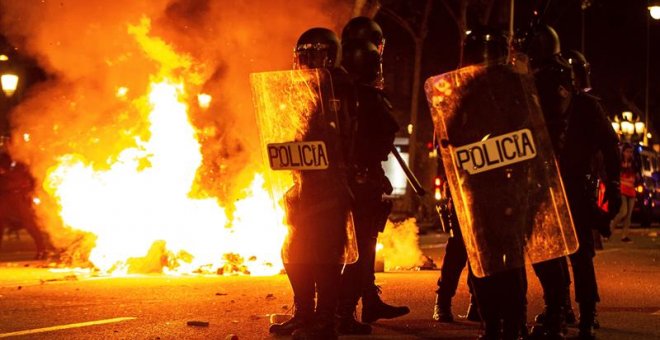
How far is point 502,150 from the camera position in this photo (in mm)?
5328

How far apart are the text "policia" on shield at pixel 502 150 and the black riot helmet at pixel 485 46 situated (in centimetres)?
52

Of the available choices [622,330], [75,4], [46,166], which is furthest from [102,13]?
[622,330]

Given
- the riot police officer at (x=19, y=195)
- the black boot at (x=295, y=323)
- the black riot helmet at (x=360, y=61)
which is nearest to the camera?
the black boot at (x=295, y=323)

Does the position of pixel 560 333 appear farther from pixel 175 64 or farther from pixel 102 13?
pixel 102 13

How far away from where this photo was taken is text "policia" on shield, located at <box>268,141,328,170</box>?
5871mm

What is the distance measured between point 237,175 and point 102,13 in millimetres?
2706

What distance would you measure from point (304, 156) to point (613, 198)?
216 centimetres

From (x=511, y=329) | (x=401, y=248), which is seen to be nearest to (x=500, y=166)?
(x=511, y=329)

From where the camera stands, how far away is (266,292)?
931 cm

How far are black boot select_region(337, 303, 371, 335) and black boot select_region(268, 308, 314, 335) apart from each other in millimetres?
328

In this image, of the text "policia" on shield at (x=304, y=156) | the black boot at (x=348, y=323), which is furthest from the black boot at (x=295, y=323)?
the text "policia" on shield at (x=304, y=156)

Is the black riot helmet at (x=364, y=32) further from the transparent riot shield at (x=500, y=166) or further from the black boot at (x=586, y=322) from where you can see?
the black boot at (x=586, y=322)

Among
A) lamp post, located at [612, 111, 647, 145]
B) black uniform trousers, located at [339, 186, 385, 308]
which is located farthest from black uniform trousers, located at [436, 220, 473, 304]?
lamp post, located at [612, 111, 647, 145]

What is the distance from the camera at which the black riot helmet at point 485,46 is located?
5648 millimetres
